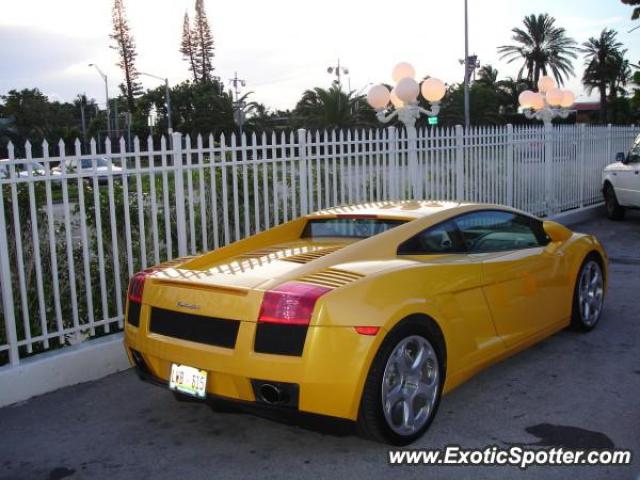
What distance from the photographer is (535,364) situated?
5227 mm

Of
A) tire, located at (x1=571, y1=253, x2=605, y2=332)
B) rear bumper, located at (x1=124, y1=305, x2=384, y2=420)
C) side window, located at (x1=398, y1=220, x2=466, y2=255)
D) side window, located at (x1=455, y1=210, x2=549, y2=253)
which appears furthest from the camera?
tire, located at (x1=571, y1=253, x2=605, y2=332)

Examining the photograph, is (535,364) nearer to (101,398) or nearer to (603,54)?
(101,398)

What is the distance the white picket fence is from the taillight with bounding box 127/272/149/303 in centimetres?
119

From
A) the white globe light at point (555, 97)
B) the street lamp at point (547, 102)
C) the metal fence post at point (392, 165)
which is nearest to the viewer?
the metal fence post at point (392, 165)

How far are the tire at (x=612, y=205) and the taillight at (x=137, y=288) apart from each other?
11730 millimetres

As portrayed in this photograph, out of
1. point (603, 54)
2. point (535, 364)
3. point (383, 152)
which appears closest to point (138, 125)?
point (603, 54)

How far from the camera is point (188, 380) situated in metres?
3.80

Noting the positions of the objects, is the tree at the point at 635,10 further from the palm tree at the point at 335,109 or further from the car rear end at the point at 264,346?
the car rear end at the point at 264,346

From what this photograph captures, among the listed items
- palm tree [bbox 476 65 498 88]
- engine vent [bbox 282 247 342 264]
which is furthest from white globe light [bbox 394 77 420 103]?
palm tree [bbox 476 65 498 88]

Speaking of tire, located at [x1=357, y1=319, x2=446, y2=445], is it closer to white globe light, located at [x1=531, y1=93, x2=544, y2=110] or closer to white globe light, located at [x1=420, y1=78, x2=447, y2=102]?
white globe light, located at [x1=420, y1=78, x2=447, y2=102]

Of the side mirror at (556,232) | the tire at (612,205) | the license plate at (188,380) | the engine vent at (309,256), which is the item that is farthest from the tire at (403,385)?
the tire at (612,205)

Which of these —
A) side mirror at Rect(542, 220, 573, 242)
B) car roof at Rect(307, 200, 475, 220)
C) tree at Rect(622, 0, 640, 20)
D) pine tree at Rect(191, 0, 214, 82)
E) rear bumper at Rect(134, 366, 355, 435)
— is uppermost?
pine tree at Rect(191, 0, 214, 82)

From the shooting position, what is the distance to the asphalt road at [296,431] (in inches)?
144

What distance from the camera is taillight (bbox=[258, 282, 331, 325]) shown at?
3.47 meters
